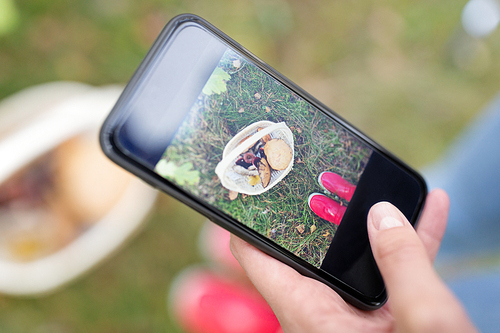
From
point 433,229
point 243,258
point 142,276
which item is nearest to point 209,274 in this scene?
point 142,276

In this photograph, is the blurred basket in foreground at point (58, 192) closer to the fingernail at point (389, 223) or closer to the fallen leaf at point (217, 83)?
the fallen leaf at point (217, 83)

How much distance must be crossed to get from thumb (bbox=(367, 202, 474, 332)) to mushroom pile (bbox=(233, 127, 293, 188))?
0.18 m

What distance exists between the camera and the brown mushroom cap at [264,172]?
1.57 ft

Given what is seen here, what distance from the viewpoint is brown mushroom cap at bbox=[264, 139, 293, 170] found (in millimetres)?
485

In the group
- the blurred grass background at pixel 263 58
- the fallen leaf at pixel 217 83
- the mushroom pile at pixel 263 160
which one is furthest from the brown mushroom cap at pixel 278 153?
the blurred grass background at pixel 263 58

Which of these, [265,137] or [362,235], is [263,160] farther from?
[362,235]

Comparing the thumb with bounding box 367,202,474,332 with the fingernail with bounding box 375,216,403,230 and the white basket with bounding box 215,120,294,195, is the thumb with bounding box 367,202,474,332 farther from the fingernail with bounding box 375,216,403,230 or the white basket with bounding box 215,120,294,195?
the white basket with bounding box 215,120,294,195

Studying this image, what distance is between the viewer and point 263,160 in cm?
48

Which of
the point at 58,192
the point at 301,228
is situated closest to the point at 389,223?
the point at 301,228

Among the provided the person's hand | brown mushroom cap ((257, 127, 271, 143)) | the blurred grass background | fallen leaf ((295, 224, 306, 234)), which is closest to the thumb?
the person's hand

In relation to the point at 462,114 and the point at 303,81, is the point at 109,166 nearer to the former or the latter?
the point at 303,81

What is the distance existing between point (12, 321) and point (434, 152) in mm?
1435

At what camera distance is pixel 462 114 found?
3.71ft

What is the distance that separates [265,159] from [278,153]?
1.0 inches
